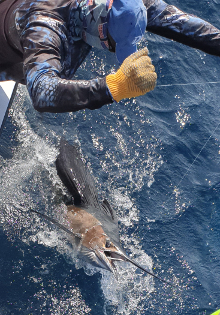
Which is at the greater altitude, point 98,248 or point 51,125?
point 51,125

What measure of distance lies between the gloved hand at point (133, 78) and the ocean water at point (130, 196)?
2224mm

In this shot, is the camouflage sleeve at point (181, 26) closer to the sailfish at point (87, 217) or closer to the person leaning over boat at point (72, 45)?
the person leaning over boat at point (72, 45)

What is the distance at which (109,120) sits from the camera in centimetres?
520

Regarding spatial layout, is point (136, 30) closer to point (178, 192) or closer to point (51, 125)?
point (51, 125)

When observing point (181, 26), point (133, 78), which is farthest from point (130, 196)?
point (133, 78)

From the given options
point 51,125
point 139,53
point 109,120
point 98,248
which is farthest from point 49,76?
point 109,120

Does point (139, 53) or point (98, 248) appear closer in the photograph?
point (139, 53)

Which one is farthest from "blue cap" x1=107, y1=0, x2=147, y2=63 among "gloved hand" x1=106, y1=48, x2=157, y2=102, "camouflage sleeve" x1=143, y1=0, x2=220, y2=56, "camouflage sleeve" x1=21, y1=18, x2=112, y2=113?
"camouflage sleeve" x1=143, y1=0, x2=220, y2=56

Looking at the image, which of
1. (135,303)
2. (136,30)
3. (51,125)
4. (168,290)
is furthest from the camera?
(51,125)

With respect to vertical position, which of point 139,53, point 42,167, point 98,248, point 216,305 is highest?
point 139,53

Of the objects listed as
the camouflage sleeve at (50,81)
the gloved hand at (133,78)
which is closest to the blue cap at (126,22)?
the gloved hand at (133,78)

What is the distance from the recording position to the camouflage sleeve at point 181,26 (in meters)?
3.10

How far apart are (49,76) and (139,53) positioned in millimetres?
609

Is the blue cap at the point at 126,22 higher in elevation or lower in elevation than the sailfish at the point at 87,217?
higher
